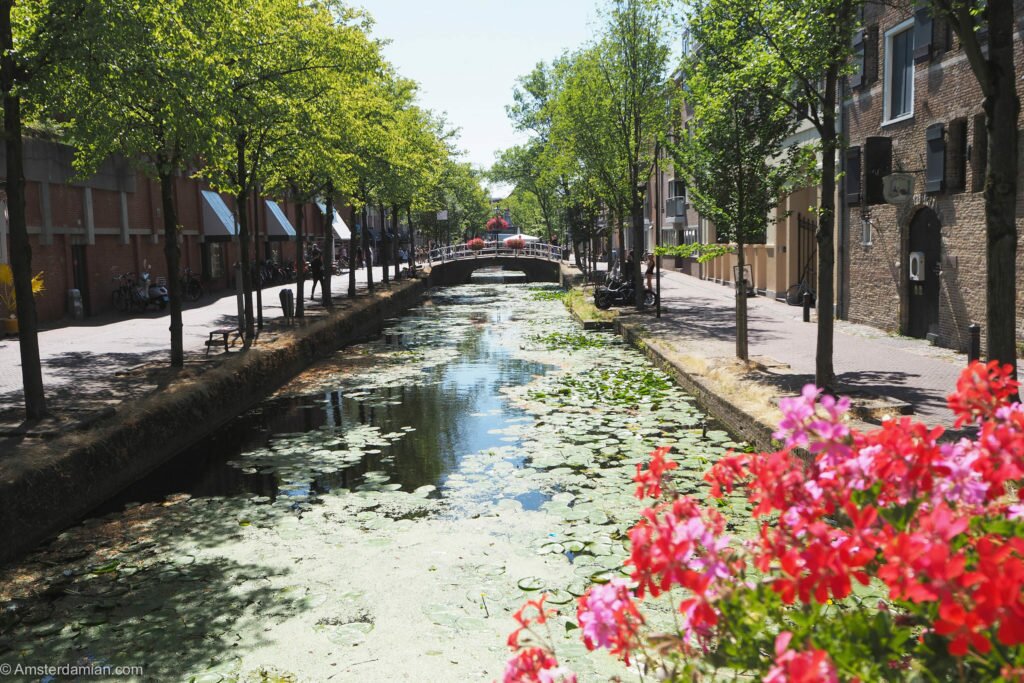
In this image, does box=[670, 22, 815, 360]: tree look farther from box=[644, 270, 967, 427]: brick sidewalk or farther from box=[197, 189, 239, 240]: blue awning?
box=[197, 189, 239, 240]: blue awning

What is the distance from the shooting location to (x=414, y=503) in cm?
889

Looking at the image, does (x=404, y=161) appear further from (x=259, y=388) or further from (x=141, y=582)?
(x=141, y=582)

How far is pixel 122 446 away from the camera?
10.2 metres

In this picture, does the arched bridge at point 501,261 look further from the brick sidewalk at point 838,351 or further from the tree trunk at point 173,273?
the tree trunk at point 173,273

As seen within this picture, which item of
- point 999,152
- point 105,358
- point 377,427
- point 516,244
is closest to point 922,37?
point 999,152

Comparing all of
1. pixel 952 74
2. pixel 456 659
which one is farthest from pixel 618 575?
pixel 952 74

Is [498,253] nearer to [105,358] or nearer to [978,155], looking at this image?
[105,358]

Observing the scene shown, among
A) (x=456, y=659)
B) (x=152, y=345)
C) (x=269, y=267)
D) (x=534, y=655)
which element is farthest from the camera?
(x=269, y=267)

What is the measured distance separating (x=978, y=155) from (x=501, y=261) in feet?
148

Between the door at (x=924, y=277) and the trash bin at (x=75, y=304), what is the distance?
803 inches

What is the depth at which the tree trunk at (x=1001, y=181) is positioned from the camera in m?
7.80

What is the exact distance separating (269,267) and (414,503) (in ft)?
117

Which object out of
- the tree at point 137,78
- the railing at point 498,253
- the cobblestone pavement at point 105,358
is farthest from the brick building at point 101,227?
the railing at point 498,253

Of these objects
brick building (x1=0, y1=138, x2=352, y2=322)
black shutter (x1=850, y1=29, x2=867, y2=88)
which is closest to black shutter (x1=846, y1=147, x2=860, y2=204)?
black shutter (x1=850, y1=29, x2=867, y2=88)
